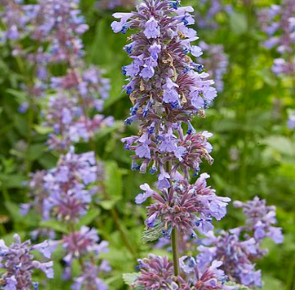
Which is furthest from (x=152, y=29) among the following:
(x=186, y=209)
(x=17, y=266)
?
(x=17, y=266)

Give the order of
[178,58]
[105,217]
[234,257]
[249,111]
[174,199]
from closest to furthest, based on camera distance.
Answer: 1. [178,58]
2. [174,199]
3. [234,257]
4. [105,217]
5. [249,111]

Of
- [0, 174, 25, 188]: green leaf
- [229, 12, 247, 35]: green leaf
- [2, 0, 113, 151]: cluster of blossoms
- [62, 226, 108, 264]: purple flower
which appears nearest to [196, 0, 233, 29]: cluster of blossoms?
[229, 12, 247, 35]: green leaf

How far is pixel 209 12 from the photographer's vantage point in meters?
7.50

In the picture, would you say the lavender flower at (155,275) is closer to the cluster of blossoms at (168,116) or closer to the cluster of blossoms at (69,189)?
the cluster of blossoms at (168,116)

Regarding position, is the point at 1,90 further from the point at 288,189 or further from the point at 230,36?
the point at 288,189

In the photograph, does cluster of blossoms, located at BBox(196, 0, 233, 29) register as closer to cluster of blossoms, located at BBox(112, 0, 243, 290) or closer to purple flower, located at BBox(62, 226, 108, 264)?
purple flower, located at BBox(62, 226, 108, 264)

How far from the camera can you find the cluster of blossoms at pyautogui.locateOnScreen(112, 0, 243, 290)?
7.03 ft

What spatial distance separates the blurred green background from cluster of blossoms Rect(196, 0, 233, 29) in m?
0.10

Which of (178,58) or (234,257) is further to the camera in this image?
(234,257)

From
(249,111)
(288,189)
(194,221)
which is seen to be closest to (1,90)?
(249,111)

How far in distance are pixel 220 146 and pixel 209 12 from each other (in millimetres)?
2435

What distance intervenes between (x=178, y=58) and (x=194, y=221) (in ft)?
2.04

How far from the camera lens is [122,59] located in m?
6.93

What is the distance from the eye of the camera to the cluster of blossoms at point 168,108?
7.03ft
